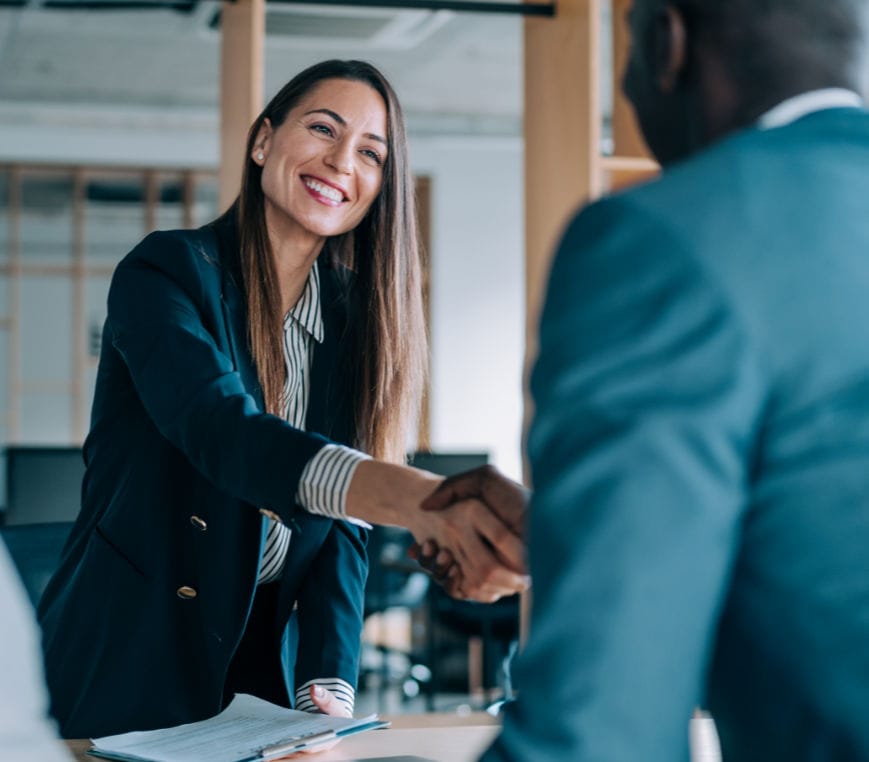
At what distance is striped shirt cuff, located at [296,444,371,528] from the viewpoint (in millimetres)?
1274

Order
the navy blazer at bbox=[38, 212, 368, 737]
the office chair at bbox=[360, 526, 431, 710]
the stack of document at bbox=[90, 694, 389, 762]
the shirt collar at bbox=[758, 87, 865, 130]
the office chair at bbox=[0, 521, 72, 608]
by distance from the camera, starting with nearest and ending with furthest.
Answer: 1. the shirt collar at bbox=[758, 87, 865, 130]
2. the stack of document at bbox=[90, 694, 389, 762]
3. the navy blazer at bbox=[38, 212, 368, 737]
4. the office chair at bbox=[0, 521, 72, 608]
5. the office chair at bbox=[360, 526, 431, 710]

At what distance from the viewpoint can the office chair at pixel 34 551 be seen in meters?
1.94

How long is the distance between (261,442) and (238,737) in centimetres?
32

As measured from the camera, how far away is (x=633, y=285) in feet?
1.91

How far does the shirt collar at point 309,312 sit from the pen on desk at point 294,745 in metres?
0.66

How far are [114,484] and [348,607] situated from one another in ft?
1.23

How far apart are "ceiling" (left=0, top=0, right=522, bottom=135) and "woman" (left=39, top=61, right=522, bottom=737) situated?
4.20m

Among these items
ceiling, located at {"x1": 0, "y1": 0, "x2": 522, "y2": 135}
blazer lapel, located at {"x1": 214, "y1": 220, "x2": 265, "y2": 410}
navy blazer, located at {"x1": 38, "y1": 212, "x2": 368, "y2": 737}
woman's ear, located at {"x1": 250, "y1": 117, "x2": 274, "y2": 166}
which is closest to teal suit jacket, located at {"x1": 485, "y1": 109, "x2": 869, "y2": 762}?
navy blazer, located at {"x1": 38, "y1": 212, "x2": 368, "y2": 737}

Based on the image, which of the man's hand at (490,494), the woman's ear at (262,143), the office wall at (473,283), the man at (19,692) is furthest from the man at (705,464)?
the office wall at (473,283)

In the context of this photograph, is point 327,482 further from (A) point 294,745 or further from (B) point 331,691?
(B) point 331,691

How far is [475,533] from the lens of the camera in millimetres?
1293

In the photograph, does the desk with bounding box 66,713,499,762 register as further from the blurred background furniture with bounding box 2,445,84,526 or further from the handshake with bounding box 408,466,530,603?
the blurred background furniture with bounding box 2,445,84,526

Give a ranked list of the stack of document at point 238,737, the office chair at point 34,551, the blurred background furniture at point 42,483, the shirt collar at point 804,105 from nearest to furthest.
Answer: the shirt collar at point 804,105
the stack of document at point 238,737
the office chair at point 34,551
the blurred background furniture at point 42,483

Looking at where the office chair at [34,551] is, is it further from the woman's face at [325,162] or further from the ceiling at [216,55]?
the ceiling at [216,55]
